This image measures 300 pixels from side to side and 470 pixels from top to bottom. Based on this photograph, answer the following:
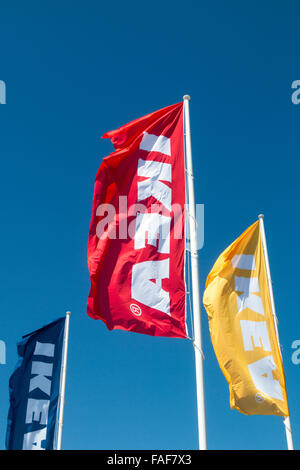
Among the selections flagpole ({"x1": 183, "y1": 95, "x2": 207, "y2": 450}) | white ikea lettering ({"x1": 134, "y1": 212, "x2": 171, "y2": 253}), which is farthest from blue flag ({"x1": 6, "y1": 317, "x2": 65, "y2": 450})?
flagpole ({"x1": 183, "y1": 95, "x2": 207, "y2": 450})

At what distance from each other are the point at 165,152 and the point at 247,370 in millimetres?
5768

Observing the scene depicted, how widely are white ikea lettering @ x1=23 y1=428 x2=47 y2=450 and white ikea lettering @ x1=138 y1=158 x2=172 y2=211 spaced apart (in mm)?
12028

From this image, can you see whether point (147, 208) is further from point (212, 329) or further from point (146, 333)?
point (212, 329)

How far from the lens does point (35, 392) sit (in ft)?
68.6

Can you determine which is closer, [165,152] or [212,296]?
[165,152]

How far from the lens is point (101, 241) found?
12.4 metres

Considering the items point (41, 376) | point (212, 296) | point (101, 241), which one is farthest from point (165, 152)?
point (41, 376)

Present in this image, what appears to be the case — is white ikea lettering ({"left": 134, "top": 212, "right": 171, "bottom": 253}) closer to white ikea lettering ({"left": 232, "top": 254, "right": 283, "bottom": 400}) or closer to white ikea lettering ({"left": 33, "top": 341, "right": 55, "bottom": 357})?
white ikea lettering ({"left": 232, "top": 254, "right": 283, "bottom": 400})

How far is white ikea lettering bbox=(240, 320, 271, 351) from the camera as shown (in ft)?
46.2

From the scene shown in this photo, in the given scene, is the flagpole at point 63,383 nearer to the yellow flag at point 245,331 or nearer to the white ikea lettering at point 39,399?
the white ikea lettering at point 39,399

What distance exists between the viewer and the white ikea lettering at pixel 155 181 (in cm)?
1238

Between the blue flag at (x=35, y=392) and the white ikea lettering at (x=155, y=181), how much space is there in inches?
446
